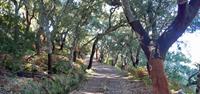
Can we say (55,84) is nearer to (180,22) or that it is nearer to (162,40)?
(162,40)

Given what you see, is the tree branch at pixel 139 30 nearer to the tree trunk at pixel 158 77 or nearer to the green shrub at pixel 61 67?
the tree trunk at pixel 158 77

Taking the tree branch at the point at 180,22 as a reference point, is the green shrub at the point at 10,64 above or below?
below

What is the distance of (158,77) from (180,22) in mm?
1689

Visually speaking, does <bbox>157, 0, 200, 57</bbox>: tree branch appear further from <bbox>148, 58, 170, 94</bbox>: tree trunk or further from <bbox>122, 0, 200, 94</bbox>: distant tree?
<bbox>148, 58, 170, 94</bbox>: tree trunk

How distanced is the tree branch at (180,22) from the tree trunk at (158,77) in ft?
1.05

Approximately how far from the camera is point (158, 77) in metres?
10.9

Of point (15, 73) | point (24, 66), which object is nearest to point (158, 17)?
point (24, 66)

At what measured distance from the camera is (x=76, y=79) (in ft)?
77.0

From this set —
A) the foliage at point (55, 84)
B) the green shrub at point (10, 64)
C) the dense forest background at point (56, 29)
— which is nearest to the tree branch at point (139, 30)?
the dense forest background at point (56, 29)

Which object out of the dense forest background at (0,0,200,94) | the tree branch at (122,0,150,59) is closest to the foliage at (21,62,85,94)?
the dense forest background at (0,0,200,94)

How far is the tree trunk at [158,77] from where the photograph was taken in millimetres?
10906

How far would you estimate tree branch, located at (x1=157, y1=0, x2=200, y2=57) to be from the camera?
1047 centimetres

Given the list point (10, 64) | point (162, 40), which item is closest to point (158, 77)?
point (162, 40)

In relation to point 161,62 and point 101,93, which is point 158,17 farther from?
point 161,62
